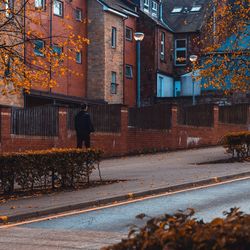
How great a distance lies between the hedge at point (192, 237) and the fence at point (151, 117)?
23381mm

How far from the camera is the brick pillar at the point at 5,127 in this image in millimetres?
21234

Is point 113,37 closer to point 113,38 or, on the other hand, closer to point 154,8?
point 113,38

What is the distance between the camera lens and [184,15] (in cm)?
5378

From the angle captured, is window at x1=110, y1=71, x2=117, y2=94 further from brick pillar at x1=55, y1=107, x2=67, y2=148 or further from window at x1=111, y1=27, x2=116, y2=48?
brick pillar at x1=55, y1=107, x2=67, y2=148

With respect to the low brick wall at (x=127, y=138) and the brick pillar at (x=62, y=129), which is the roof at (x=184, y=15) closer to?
the low brick wall at (x=127, y=138)

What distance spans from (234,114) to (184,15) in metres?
20.2

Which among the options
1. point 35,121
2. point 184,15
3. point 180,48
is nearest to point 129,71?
point 180,48


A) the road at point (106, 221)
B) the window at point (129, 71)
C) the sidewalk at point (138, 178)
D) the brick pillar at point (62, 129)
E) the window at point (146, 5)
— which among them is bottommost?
the road at point (106, 221)

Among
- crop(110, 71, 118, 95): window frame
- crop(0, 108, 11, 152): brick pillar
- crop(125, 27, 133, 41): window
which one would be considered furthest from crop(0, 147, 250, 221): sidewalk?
crop(125, 27, 133, 41): window

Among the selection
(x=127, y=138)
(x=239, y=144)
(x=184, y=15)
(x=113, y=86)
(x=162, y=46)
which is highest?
(x=184, y=15)

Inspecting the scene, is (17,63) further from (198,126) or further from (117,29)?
(117,29)

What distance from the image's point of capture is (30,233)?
9.74 m

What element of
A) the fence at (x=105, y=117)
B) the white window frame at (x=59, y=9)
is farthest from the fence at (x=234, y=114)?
the white window frame at (x=59, y=9)

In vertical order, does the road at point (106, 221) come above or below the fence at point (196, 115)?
below
